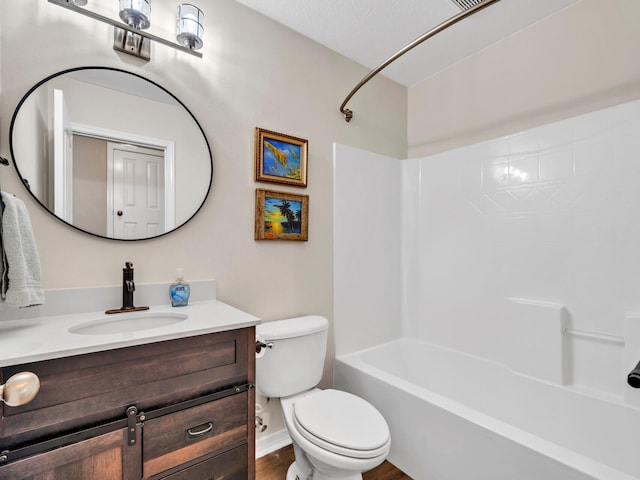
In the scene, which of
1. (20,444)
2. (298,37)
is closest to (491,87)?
(298,37)

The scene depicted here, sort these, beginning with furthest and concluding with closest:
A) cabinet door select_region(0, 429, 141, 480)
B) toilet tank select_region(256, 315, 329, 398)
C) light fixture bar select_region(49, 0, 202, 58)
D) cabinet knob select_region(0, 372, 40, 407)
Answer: toilet tank select_region(256, 315, 329, 398) → light fixture bar select_region(49, 0, 202, 58) → cabinet door select_region(0, 429, 141, 480) → cabinet knob select_region(0, 372, 40, 407)

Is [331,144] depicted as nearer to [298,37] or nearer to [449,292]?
[298,37]

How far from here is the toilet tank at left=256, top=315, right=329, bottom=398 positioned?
1613 millimetres

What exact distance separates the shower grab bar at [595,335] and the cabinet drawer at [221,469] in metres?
1.72

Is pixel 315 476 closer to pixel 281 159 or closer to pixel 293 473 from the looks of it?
pixel 293 473

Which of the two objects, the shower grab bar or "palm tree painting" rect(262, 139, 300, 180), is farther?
"palm tree painting" rect(262, 139, 300, 180)

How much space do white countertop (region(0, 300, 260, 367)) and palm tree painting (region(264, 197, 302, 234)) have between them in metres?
0.60

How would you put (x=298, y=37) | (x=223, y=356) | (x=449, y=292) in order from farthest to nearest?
(x=449, y=292) → (x=298, y=37) → (x=223, y=356)

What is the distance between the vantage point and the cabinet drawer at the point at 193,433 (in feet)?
3.30

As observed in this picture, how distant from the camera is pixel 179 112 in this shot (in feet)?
5.03

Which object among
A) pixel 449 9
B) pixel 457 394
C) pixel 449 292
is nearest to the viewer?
pixel 449 9

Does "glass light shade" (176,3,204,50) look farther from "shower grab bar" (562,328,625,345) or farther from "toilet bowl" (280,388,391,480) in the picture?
"shower grab bar" (562,328,625,345)

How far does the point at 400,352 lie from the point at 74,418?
1.98 meters

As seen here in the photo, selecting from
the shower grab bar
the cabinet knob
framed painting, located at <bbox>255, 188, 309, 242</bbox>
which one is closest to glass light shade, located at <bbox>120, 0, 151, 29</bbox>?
framed painting, located at <bbox>255, 188, 309, 242</bbox>
